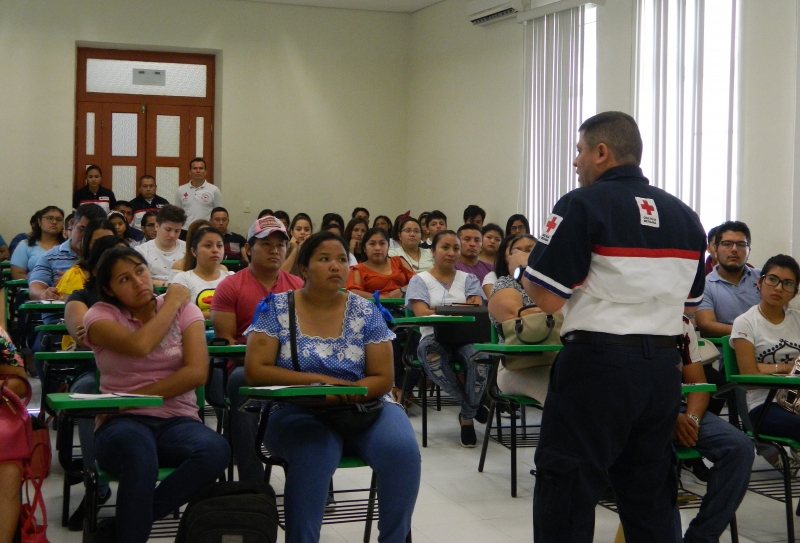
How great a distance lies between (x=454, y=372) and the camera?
199 inches

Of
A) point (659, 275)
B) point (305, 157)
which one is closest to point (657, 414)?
point (659, 275)

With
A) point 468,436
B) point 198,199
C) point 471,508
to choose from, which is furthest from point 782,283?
point 198,199

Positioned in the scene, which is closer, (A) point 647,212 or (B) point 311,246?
(A) point 647,212

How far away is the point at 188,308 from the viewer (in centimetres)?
312

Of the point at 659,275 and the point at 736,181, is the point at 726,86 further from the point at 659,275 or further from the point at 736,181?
the point at 659,275

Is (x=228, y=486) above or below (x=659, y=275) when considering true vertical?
below

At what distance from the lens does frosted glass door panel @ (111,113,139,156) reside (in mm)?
10484

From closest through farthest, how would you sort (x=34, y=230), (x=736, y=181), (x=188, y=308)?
1. (x=188, y=308)
2. (x=736, y=181)
3. (x=34, y=230)

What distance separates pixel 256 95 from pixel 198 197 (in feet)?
4.95

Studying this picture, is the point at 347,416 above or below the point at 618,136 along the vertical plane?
below

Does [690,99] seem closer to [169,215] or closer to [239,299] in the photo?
[169,215]

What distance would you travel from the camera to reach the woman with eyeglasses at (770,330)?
3.71 metres

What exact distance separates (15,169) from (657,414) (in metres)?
9.20

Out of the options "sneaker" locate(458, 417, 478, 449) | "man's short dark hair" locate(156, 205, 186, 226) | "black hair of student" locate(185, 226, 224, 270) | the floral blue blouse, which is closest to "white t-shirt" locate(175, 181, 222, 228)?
"man's short dark hair" locate(156, 205, 186, 226)
